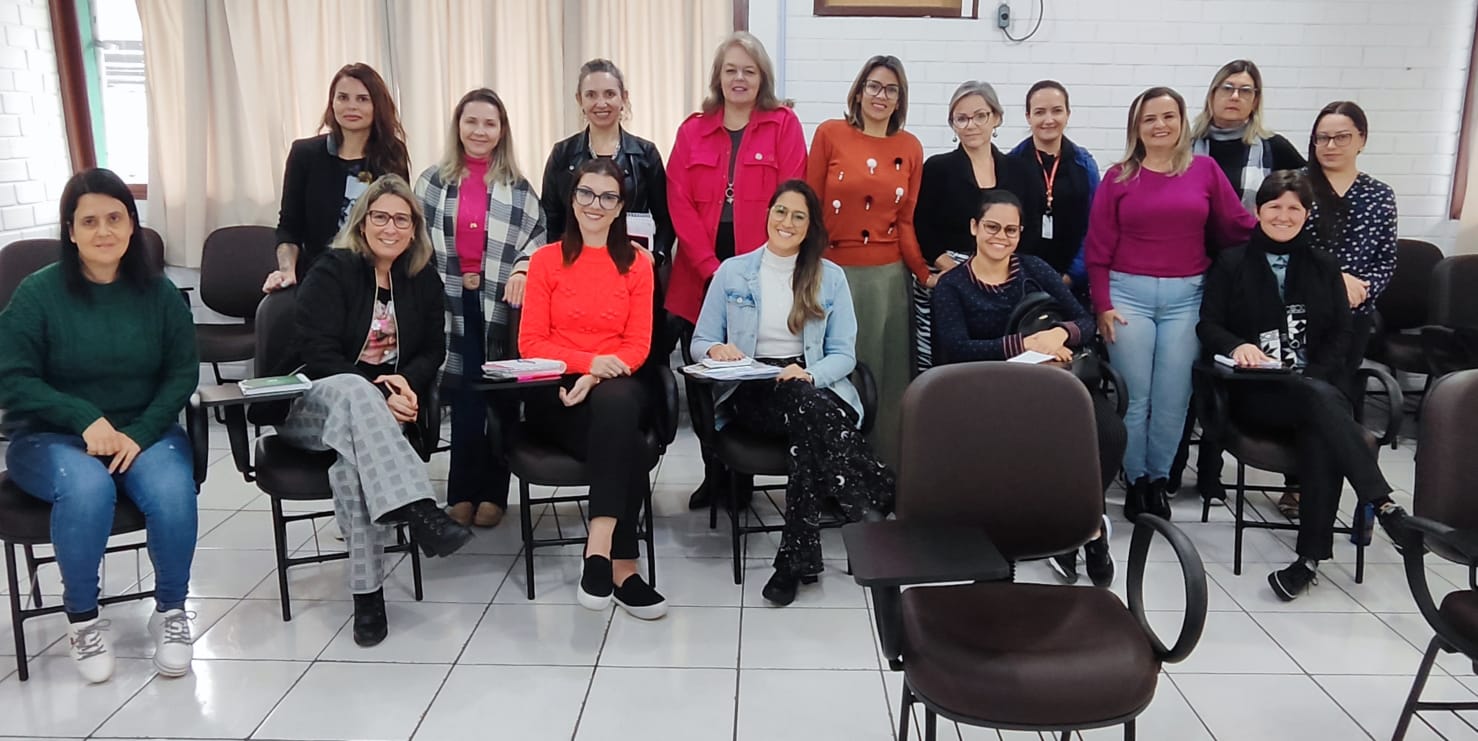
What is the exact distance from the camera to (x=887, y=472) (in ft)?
9.71

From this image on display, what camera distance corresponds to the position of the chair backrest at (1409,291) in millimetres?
4793

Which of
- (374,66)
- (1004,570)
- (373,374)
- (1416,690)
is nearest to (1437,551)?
(1416,690)

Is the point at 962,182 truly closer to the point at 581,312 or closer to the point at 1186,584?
the point at 581,312

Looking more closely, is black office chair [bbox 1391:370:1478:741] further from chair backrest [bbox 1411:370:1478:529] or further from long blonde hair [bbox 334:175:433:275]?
long blonde hair [bbox 334:175:433:275]

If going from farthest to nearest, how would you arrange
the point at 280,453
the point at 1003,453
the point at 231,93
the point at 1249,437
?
the point at 231,93
the point at 1249,437
the point at 280,453
the point at 1003,453

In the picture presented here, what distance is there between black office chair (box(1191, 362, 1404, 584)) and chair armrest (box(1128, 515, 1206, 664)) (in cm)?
143

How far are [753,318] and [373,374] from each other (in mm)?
1213

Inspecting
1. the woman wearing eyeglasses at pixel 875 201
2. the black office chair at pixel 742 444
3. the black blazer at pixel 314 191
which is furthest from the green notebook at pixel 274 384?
the woman wearing eyeglasses at pixel 875 201

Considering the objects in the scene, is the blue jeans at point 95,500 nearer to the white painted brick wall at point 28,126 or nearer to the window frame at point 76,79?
the white painted brick wall at point 28,126

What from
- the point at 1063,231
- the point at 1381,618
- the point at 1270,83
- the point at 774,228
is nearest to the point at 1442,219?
the point at 1270,83

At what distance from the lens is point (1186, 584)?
175 centimetres

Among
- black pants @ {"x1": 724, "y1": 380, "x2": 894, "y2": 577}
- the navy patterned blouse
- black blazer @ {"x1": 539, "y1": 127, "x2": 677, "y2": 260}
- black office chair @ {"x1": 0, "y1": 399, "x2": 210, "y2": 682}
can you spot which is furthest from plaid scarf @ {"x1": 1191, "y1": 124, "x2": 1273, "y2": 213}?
black office chair @ {"x1": 0, "y1": 399, "x2": 210, "y2": 682}

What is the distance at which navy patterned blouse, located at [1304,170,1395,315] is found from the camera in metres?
3.54

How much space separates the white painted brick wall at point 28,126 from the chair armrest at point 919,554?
4533 mm
